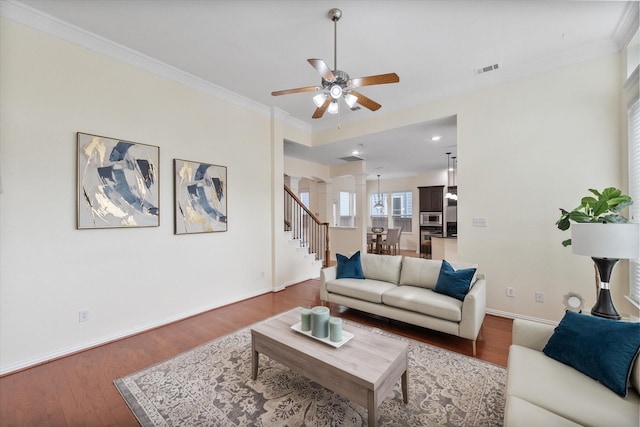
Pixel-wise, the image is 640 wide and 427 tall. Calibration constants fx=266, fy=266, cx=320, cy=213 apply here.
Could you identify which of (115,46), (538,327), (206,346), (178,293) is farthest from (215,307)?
(538,327)

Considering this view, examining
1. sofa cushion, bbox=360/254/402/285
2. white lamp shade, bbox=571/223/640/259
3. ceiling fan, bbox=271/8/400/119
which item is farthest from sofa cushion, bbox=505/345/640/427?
ceiling fan, bbox=271/8/400/119

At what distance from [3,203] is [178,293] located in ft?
6.29

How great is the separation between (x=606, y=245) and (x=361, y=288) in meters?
2.30

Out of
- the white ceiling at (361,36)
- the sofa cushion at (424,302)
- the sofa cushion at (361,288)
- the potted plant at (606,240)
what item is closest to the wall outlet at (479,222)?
the sofa cushion at (424,302)

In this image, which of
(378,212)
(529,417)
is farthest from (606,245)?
(378,212)

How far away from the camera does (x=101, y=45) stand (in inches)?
114

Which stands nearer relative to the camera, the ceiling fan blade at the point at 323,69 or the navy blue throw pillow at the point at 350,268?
the ceiling fan blade at the point at 323,69

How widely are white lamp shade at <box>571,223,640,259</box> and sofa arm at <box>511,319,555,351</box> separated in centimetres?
66

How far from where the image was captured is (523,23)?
2666 millimetres

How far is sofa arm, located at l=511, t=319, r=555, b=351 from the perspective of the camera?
1895 mm

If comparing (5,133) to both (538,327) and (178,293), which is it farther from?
(538,327)

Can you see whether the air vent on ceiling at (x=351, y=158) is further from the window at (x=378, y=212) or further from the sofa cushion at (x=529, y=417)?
the sofa cushion at (x=529, y=417)

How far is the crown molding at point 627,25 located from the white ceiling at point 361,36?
2 centimetres

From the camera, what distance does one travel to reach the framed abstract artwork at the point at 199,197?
3598 mm
